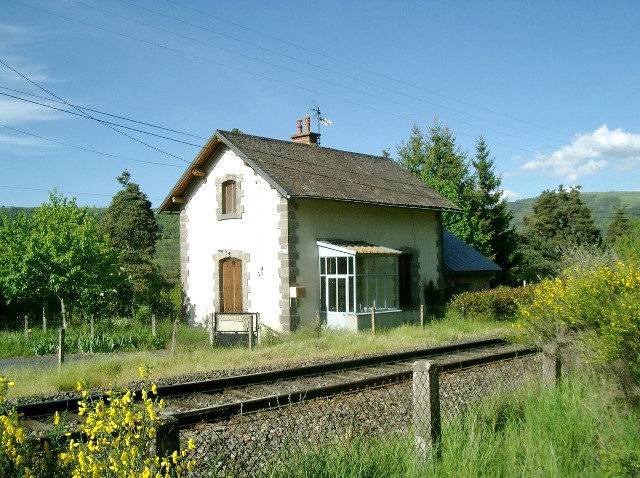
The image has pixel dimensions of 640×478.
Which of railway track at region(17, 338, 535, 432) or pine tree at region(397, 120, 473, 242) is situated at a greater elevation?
pine tree at region(397, 120, 473, 242)

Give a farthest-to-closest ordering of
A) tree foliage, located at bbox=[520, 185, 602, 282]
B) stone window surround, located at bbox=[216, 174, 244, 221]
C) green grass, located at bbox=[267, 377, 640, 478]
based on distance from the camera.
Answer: tree foliage, located at bbox=[520, 185, 602, 282] → stone window surround, located at bbox=[216, 174, 244, 221] → green grass, located at bbox=[267, 377, 640, 478]

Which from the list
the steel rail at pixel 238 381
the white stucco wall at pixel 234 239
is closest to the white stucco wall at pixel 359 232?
the white stucco wall at pixel 234 239

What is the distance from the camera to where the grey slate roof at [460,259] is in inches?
1104

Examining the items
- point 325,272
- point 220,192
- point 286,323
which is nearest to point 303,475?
point 286,323

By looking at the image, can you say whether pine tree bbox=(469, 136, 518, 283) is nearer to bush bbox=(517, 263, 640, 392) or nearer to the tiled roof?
the tiled roof

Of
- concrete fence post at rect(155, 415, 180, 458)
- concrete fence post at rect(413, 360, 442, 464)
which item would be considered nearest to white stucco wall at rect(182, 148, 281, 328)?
concrete fence post at rect(413, 360, 442, 464)

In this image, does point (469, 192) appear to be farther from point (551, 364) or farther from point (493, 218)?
point (551, 364)

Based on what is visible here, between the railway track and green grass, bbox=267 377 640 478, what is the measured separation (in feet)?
6.76

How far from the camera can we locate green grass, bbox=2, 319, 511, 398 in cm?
1163

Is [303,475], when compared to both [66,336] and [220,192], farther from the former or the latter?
[220,192]

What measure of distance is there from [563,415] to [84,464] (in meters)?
4.69

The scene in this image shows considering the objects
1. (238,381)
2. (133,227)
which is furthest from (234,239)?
(133,227)

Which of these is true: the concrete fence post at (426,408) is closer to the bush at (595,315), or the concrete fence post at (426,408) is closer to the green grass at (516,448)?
the green grass at (516,448)

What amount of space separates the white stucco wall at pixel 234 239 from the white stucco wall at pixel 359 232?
93cm
